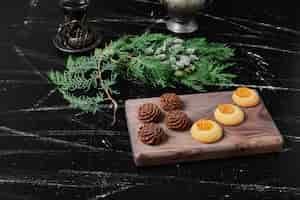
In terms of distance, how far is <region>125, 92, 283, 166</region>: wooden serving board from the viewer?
759 mm

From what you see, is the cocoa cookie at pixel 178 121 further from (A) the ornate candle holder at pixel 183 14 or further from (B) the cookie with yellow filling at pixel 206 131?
(A) the ornate candle holder at pixel 183 14

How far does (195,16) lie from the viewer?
1162mm

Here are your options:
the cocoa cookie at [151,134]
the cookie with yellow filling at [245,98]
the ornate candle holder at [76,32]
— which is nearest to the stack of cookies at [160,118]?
the cocoa cookie at [151,134]

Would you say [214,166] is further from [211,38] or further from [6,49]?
[6,49]

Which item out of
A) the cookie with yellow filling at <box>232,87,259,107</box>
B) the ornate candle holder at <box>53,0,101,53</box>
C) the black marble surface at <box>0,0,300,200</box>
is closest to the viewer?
the black marble surface at <box>0,0,300,200</box>

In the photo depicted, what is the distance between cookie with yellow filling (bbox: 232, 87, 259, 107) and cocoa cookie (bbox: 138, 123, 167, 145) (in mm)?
159

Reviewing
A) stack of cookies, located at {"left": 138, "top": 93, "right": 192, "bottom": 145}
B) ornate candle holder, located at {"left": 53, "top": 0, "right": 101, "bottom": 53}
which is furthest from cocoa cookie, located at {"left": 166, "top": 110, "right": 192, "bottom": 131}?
ornate candle holder, located at {"left": 53, "top": 0, "right": 101, "bottom": 53}

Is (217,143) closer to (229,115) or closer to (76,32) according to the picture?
(229,115)

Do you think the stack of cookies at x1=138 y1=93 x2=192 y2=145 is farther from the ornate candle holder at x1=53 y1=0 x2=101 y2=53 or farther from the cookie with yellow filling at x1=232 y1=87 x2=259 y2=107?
the ornate candle holder at x1=53 y1=0 x2=101 y2=53

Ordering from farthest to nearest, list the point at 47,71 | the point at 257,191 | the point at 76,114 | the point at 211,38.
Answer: the point at 211,38, the point at 47,71, the point at 76,114, the point at 257,191

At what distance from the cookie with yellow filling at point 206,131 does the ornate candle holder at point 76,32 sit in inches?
15.2

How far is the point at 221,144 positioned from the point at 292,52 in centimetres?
40

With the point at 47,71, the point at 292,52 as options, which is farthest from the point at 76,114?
the point at 292,52

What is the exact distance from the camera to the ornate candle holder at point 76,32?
1048 millimetres
